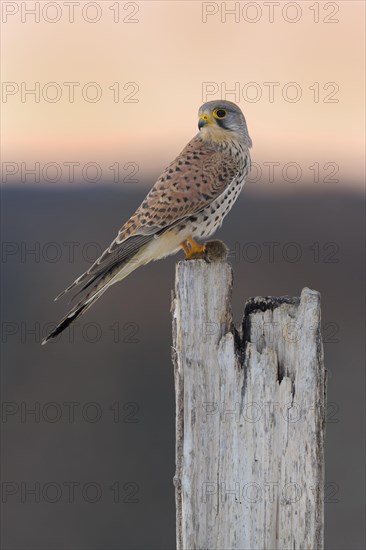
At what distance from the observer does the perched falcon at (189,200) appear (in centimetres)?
539

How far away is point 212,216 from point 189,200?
190 mm

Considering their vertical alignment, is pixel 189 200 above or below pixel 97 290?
above

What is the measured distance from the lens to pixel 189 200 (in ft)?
18.2

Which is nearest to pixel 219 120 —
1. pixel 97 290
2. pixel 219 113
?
pixel 219 113

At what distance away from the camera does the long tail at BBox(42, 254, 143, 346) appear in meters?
4.67

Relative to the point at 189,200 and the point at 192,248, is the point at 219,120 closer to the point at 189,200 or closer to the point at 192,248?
the point at 189,200

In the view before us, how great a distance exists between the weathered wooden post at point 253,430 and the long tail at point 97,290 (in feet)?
3.24

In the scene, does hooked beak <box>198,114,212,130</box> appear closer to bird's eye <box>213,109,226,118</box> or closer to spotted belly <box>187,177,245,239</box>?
bird's eye <box>213,109,226,118</box>

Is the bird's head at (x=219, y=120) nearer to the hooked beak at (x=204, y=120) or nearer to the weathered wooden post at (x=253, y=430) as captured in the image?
the hooked beak at (x=204, y=120)

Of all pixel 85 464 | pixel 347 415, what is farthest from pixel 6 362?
pixel 347 415

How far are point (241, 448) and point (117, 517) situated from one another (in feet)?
25.8

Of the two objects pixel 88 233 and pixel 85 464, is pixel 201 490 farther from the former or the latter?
pixel 88 233

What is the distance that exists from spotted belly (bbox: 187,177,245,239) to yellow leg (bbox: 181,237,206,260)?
8 centimetres

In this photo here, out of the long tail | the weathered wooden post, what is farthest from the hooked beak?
the weathered wooden post
